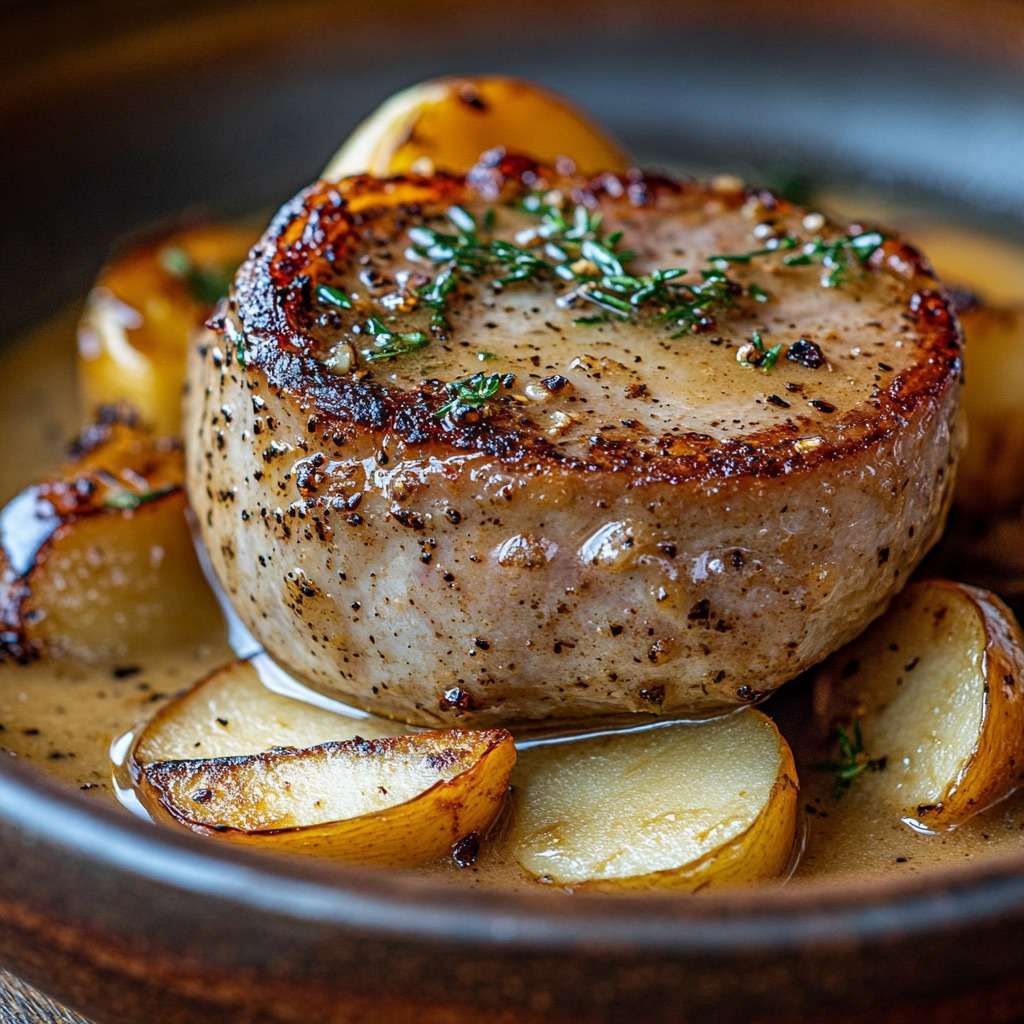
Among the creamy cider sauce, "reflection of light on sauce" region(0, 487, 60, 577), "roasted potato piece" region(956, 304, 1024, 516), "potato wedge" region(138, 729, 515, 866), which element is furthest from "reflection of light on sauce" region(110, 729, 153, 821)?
"roasted potato piece" region(956, 304, 1024, 516)

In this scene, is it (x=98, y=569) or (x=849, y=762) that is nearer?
(x=849, y=762)

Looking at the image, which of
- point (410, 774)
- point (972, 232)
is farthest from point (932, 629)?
point (972, 232)

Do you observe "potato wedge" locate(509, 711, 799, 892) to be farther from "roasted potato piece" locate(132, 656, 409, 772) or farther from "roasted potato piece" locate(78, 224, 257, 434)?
"roasted potato piece" locate(78, 224, 257, 434)

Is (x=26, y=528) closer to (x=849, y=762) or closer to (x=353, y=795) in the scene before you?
(x=353, y=795)

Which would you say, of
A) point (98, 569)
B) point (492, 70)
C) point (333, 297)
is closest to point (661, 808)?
point (333, 297)

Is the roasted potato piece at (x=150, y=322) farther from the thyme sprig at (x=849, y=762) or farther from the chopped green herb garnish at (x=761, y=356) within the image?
A: the thyme sprig at (x=849, y=762)

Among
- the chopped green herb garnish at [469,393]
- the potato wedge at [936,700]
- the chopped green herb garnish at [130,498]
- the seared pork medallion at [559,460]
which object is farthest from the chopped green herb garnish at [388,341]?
the potato wedge at [936,700]
